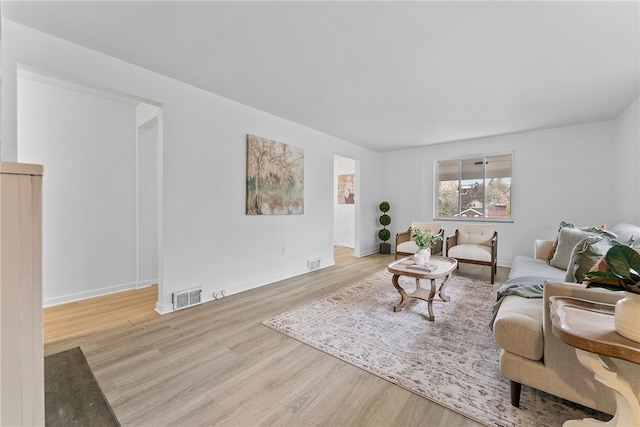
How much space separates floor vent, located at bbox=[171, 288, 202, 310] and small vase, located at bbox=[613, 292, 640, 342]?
3.29 meters

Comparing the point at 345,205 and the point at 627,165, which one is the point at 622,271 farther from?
the point at 345,205

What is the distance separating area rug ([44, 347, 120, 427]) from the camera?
3.21 ft

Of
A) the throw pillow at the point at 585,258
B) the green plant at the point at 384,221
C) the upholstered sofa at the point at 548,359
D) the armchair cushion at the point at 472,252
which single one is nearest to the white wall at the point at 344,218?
the green plant at the point at 384,221

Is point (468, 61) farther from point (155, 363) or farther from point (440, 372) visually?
point (155, 363)

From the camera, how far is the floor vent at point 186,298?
2.84 metres

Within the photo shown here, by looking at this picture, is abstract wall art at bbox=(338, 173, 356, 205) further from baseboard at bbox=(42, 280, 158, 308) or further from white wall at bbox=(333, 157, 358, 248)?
baseboard at bbox=(42, 280, 158, 308)

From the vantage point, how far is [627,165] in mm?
3566

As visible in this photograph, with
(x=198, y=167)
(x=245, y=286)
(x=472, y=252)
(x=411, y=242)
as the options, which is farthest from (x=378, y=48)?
(x=411, y=242)

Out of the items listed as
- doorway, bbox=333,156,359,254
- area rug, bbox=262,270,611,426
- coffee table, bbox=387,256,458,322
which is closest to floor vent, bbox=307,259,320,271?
area rug, bbox=262,270,611,426

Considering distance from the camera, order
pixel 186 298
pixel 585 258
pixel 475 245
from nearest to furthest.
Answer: pixel 585 258
pixel 186 298
pixel 475 245

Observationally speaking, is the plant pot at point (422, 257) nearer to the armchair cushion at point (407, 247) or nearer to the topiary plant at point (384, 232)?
the armchair cushion at point (407, 247)

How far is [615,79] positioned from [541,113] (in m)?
0.97

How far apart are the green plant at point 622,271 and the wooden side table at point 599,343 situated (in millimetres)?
185

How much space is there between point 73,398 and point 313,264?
366cm
